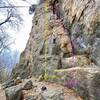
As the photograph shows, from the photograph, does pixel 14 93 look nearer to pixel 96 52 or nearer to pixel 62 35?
pixel 96 52

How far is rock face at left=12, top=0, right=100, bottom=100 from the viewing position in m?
8.84

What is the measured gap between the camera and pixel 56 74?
1026 cm

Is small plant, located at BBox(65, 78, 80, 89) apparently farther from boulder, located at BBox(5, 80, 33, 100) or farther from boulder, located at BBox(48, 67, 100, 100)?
boulder, located at BBox(5, 80, 33, 100)

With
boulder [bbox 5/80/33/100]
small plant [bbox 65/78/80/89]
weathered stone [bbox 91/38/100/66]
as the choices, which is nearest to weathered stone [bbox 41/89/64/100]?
small plant [bbox 65/78/80/89]

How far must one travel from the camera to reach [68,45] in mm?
11727

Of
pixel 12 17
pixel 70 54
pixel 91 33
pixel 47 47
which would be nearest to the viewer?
pixel 91 33

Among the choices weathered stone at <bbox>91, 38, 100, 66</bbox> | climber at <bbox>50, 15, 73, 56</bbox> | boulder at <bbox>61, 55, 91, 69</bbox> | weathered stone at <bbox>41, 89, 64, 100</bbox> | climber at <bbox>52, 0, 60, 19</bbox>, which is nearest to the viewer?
weathered stone at <bbox>41, 89, 64, 100</bbox>

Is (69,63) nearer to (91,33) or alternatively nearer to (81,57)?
(81,57)

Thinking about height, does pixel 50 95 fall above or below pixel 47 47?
below

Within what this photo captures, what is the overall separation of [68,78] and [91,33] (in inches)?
80.9

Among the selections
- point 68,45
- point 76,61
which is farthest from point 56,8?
point 76,61

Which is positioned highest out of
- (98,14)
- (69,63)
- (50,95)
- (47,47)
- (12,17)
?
(12,17)

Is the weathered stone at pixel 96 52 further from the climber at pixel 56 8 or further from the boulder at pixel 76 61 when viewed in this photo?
the climber at pixel 56 8

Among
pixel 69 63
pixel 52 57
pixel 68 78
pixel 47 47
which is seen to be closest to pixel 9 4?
pixel 47 47
